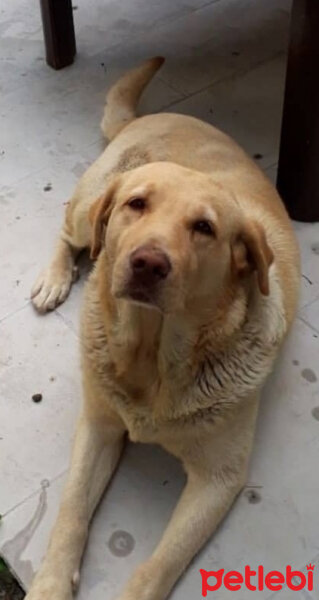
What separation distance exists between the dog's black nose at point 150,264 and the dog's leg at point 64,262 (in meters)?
0.83

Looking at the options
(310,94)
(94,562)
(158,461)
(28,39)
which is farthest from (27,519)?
(28,39)

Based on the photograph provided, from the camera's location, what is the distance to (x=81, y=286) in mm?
2590

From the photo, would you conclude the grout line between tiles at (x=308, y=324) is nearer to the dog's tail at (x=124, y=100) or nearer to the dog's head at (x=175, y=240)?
the dog's head at (x=175, y=240)

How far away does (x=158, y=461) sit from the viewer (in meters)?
2.21

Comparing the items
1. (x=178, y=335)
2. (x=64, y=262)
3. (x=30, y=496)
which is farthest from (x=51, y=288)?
(x=178, y=335)

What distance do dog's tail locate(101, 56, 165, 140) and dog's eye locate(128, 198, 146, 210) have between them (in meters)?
1.02

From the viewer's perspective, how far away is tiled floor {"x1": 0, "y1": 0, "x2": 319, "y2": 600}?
207 cm

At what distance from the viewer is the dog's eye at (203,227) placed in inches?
67.2

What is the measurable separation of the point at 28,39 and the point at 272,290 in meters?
1.80

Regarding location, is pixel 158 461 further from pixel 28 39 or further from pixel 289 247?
pixel 28 39

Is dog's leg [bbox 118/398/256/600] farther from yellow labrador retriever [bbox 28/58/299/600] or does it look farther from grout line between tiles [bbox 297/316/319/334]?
grout line between tiles [bbox 297/316/319/334]

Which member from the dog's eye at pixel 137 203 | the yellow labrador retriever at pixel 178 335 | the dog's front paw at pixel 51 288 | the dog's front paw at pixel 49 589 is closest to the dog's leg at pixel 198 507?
the yellow labrador retriever at pixel 178 335

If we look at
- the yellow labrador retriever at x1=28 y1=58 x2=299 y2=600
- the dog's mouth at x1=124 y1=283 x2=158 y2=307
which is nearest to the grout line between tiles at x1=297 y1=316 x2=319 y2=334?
the yellow labrador retriever at x1=28 y1=58 x2=299 y2=600

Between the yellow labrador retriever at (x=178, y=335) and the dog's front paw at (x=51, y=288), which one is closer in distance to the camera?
the yellow labrador retriever at (x=178, y=335)
